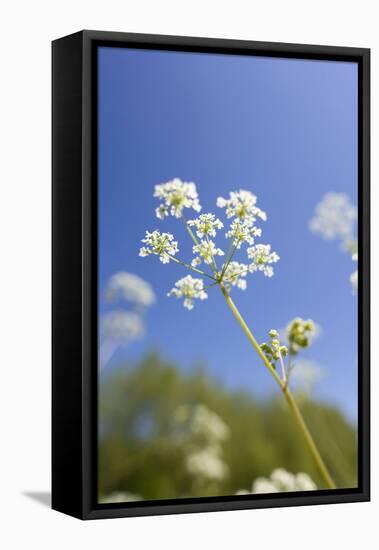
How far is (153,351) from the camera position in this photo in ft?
19.8

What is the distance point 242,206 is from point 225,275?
344mm

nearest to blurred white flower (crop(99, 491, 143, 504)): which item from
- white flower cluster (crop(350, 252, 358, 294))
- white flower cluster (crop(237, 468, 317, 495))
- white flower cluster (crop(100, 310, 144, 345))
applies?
white flower cluster (crop(237, 468, 317, 495))

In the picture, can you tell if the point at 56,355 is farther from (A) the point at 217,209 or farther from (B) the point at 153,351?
(A) the point at 217,209

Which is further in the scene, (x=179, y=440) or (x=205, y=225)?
(x=179, y=440)

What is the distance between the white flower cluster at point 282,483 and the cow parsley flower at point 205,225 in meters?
1.23

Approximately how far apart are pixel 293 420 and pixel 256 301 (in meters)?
0.64

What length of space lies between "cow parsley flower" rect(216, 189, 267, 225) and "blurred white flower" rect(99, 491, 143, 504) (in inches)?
54.6

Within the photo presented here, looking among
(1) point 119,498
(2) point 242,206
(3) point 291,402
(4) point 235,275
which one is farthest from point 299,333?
(1) point 119,498

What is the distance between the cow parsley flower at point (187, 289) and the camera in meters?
6.05

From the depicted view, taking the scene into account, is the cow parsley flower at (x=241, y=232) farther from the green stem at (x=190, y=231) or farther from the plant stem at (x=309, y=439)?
the plant stem at (x=309, y=439)

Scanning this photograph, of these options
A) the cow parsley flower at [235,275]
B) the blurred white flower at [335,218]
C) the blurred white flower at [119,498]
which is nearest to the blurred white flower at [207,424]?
the blurred white flower at [119,498]

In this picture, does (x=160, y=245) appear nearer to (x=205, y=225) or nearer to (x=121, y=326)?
(x=205, y=225)

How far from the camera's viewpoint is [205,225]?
6.06 metres

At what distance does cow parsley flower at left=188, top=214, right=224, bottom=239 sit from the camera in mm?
6059
